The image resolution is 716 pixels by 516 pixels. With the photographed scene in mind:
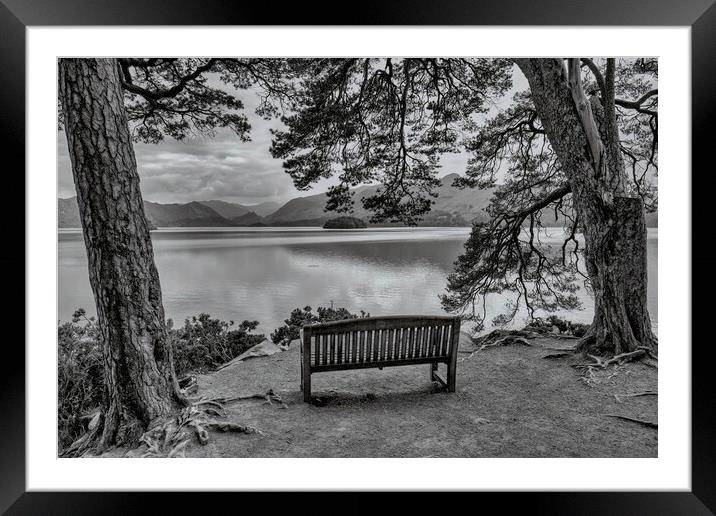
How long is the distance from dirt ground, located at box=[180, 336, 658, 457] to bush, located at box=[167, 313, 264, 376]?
276 millimetres

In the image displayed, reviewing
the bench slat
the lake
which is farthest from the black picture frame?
the lake

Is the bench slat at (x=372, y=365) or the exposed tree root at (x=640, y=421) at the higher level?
the bench slat at (x=372, y=365)

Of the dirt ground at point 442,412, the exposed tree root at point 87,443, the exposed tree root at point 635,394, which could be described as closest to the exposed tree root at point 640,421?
the dirt ground at point 442,412

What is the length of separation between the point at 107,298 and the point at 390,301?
2.65 metres

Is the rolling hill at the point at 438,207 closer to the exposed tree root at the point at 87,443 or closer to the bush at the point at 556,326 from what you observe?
the bush at the point at 556,326

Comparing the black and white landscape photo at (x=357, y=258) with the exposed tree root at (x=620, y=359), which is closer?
the black and white landscape photo at (x=357, y=258)

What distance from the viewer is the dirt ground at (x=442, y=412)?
276cm

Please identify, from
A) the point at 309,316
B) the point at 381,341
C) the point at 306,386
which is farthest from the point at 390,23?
the point at 309,316

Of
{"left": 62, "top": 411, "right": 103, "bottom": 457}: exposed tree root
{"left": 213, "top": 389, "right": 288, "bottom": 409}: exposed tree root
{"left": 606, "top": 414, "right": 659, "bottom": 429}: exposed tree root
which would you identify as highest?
{"left": 213, "top": 389, "right": 288, "bottom": 409}: exposed tree root

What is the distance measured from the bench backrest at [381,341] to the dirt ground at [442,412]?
0.38 metres

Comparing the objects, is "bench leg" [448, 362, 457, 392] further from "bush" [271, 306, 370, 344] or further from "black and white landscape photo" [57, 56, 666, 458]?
"bush" [271, 306, 370, 344]

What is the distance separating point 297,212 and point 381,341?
78.8 inches

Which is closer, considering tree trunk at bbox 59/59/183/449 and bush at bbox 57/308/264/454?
tree trunk at bbox 59/59/183/449

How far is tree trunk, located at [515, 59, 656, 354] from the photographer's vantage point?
3.84 meters
